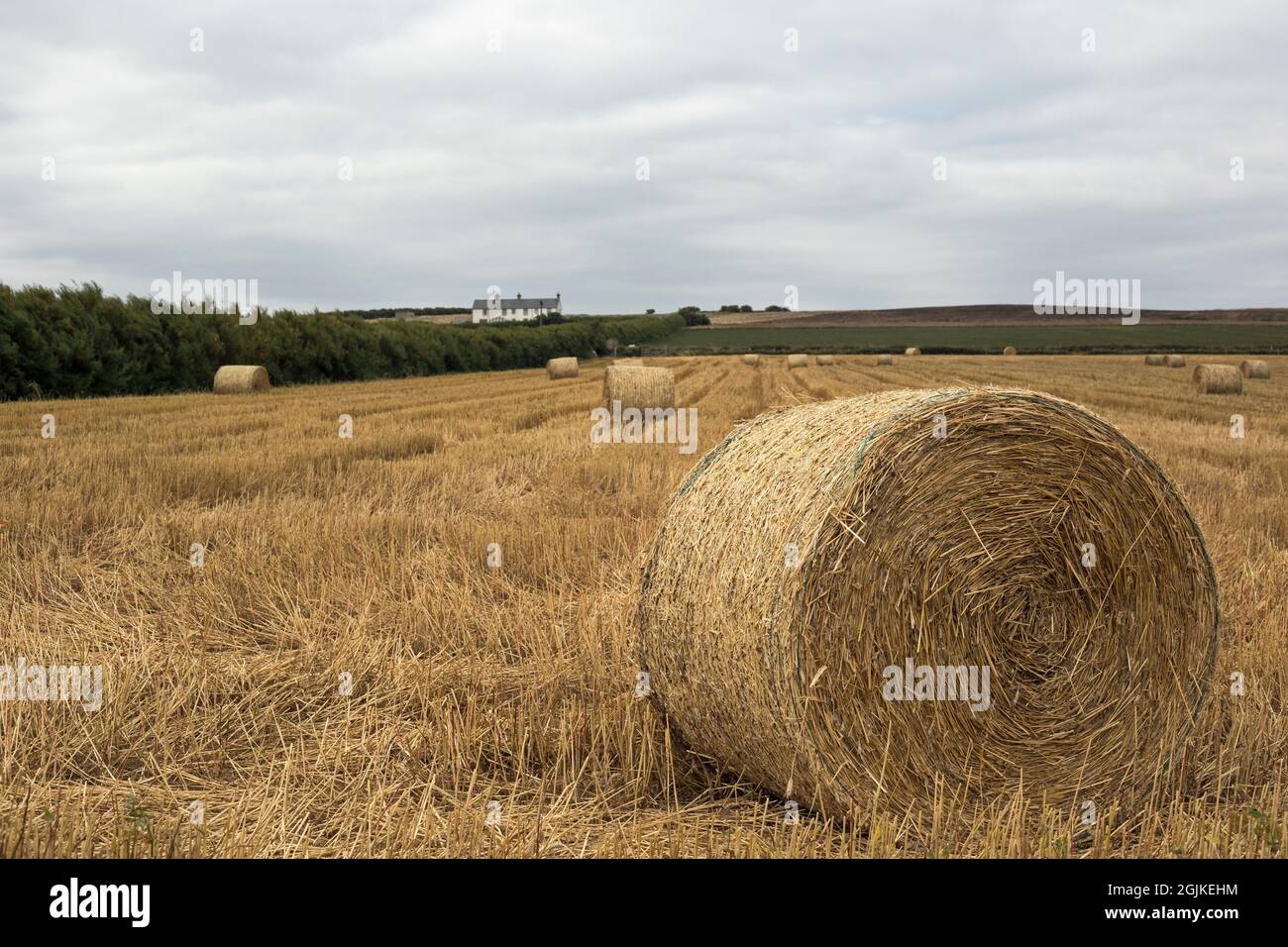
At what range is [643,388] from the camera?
20.0 m

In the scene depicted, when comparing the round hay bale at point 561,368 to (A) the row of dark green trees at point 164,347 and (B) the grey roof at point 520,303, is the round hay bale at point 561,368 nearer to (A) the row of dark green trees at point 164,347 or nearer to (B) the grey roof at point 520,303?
(A) the row of dark green trees at point 164,347

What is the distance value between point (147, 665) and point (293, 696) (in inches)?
32.2

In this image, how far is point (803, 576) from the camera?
3.66m

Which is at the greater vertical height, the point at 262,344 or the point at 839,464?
the point at 262,344

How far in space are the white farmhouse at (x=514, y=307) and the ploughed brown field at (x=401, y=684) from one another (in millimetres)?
103006

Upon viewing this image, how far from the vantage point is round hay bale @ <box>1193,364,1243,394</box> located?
25547 millimetres

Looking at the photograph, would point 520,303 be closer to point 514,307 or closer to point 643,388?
point 514,307

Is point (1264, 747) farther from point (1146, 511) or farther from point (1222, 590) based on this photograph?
point (1222, 590)

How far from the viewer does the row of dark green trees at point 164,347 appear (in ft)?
78.7

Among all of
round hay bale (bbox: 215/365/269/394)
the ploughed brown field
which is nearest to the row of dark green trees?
round hay bale (bbox: 215/365/269/394)

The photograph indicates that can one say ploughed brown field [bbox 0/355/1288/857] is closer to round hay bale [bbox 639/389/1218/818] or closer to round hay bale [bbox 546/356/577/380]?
round hay bale [bbox 639/389/1218/818]

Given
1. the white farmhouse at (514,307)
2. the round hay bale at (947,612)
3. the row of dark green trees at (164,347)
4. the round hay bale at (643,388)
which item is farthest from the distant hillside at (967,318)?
the round hay bale at (947,612)

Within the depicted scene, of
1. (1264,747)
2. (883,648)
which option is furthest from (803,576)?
(1264,747)

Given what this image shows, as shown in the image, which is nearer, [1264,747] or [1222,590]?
[1264,747]
